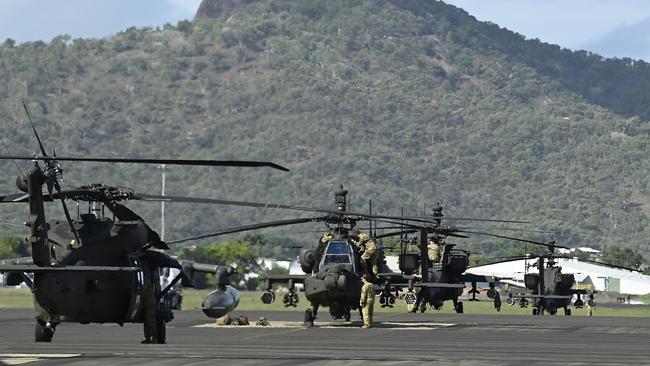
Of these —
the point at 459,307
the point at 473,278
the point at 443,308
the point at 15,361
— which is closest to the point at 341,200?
the point at 473,278

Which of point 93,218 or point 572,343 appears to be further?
point 572,343

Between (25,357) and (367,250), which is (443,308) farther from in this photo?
(25,357)

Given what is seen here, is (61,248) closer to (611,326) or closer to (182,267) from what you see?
(182,267)

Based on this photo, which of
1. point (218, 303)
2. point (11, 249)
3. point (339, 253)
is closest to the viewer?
point (218, 303)

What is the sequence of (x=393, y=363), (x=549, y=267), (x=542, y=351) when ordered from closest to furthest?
(x=393, y=363) < (x=542, y=351) < (x=549, y=267)

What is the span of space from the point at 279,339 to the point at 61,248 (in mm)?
8359

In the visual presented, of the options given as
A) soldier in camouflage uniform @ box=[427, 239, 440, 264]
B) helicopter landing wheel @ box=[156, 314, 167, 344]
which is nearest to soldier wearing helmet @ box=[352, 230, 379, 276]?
helicopter landing wheel @ box=[156, 314, 167, 344]

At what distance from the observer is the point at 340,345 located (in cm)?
3516

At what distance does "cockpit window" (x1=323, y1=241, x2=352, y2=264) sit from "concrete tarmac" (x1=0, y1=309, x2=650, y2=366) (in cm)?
228

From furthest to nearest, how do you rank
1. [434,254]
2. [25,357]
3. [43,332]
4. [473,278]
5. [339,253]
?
1. [473,278]
2. [434,254]
3. [339,253]
4. [43,332]
5. [25,357]

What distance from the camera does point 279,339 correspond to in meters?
39.4

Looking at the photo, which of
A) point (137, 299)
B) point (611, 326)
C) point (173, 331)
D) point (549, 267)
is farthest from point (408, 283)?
point (549, 267)

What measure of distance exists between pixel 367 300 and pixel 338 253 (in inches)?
74.8

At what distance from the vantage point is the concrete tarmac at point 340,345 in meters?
26.6
